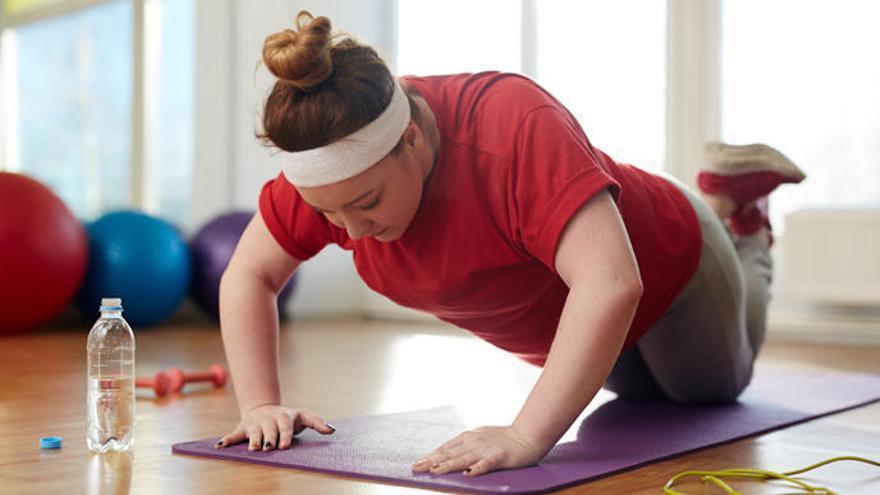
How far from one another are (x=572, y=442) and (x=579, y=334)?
467mm

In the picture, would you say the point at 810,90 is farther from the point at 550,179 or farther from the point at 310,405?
the point at 550,179

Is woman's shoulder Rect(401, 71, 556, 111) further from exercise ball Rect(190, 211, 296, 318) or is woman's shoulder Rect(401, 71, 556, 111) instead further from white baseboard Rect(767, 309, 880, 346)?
exercise ball Rect(190, 211, 296, 318)

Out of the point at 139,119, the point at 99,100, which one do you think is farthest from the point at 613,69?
the point at 99,100

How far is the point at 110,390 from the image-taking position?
202cm

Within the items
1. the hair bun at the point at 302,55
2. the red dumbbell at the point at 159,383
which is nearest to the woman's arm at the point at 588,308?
the hair bun at the point at 302,55

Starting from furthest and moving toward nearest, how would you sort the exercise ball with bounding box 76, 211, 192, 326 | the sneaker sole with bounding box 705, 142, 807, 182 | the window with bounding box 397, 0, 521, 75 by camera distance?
the window with bounding box 397, 0, 521, 75, the exercise ball with bounding box 76, 211, 192, 326, the sneaker sole with bounding box 705, 142, 807, 182

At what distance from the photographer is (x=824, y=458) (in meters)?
1.87

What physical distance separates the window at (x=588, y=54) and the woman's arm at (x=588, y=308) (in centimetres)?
308

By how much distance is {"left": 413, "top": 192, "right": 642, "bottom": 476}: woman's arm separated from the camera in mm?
1515

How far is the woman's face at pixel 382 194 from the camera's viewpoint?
155 centimetres

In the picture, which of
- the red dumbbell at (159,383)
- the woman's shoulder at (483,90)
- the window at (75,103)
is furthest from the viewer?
the window at (75,103)

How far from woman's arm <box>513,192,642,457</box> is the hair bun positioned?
397 mm

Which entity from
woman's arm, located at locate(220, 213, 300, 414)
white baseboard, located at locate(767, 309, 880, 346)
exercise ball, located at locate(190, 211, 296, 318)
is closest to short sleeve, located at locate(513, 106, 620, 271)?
woman's arm, located at locate(220, 213, 300, 414)

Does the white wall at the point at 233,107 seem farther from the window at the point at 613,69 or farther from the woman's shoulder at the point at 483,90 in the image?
the woman's shoulder at the point at 483,90
